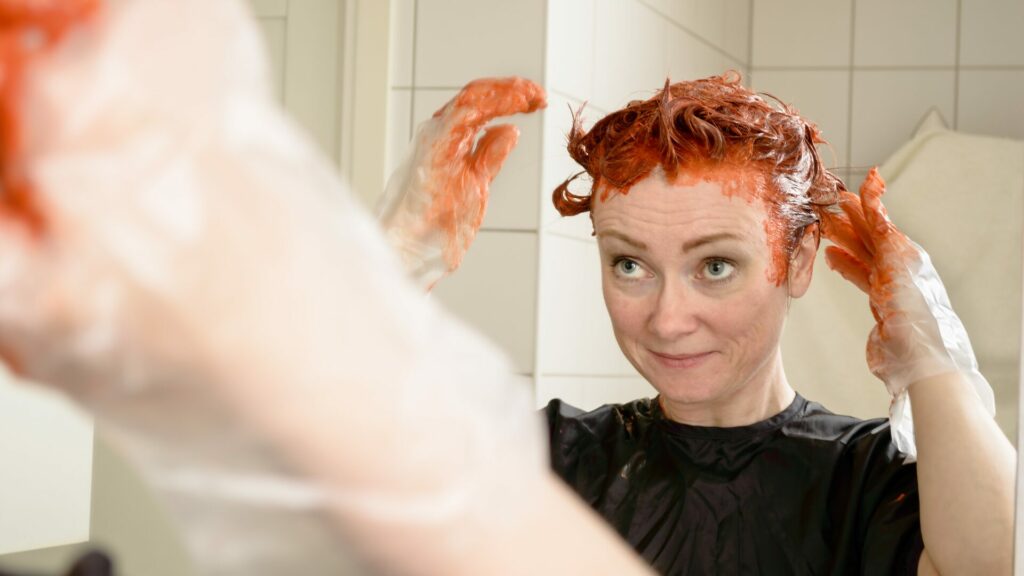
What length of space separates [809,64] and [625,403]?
32cm

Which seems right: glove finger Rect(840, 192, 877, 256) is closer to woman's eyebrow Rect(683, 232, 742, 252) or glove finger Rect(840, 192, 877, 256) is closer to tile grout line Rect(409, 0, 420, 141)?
woman's eyebrow Rect(683, 232, 742, 252)

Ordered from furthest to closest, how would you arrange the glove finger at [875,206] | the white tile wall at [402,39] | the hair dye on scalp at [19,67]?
the glove finger at [875,206] < the white tile wall at [402,39] < the hair dye on scalp at [19,67]

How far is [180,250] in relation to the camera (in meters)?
0.24

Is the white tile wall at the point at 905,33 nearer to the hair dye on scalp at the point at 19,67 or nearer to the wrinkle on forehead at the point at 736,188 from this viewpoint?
the wrinkle on forehead at the point at 736,188

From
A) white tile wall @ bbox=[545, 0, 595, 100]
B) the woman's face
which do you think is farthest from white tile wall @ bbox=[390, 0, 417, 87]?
the woman's face

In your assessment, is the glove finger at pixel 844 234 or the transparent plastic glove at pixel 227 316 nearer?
the transparent plastic glove at pixel 227 316

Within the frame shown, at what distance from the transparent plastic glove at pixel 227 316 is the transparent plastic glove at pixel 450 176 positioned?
1.46 feet

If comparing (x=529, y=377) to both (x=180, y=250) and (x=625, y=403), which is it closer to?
(x=625, y=403)

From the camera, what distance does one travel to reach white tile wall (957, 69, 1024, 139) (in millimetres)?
756

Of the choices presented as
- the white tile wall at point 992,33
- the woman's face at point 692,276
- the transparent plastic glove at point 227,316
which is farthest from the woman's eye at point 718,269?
the transparent plastic glove at point 227,316

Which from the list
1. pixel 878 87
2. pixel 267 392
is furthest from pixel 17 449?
pixel 878 87

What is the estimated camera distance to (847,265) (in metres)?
0.86

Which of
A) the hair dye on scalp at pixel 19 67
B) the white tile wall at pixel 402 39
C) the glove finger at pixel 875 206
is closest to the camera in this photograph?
the hair dye on scalp at pixel 19 67

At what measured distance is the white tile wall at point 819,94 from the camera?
789mm
